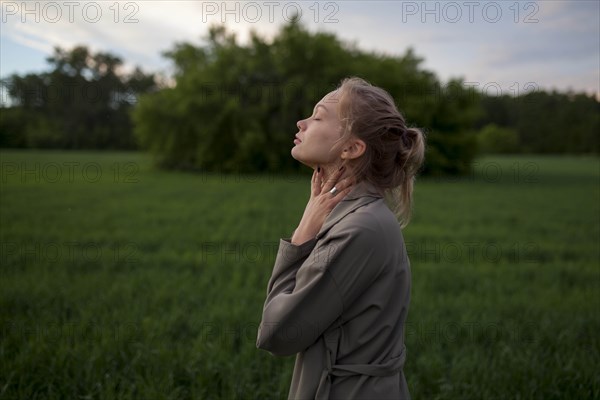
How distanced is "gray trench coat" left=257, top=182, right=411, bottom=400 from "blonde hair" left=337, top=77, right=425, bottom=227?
8 centimetres

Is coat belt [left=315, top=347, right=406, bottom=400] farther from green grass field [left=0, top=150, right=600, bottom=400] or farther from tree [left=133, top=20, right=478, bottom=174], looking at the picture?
tree [left=133, top=20, right=478, bottom=174]

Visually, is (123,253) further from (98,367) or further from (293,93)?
(293,93)

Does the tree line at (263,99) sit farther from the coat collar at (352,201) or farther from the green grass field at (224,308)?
the coat collar at (352,201)

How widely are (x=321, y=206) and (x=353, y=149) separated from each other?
0.20 meters

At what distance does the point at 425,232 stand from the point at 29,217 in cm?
775

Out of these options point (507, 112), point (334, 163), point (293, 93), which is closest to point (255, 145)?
point (293, 93)

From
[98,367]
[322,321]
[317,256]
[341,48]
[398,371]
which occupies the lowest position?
[98,367]

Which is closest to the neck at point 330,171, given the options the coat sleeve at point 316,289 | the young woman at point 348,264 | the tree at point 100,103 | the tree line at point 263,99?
the young woman at point 348,264

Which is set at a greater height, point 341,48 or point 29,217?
point 341,48

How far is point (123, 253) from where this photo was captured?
7375mm

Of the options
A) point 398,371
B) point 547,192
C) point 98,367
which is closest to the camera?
point 398,371

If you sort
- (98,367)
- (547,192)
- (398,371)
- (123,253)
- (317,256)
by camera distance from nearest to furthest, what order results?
(317,256) → (398,371) → (98,367) → (123,253) → (547,192)

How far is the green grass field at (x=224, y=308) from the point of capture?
11.1 feet

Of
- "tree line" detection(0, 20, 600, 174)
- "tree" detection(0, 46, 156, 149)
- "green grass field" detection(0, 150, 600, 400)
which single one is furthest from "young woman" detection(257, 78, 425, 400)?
"tree" detection(0, 46, 156, 149)
